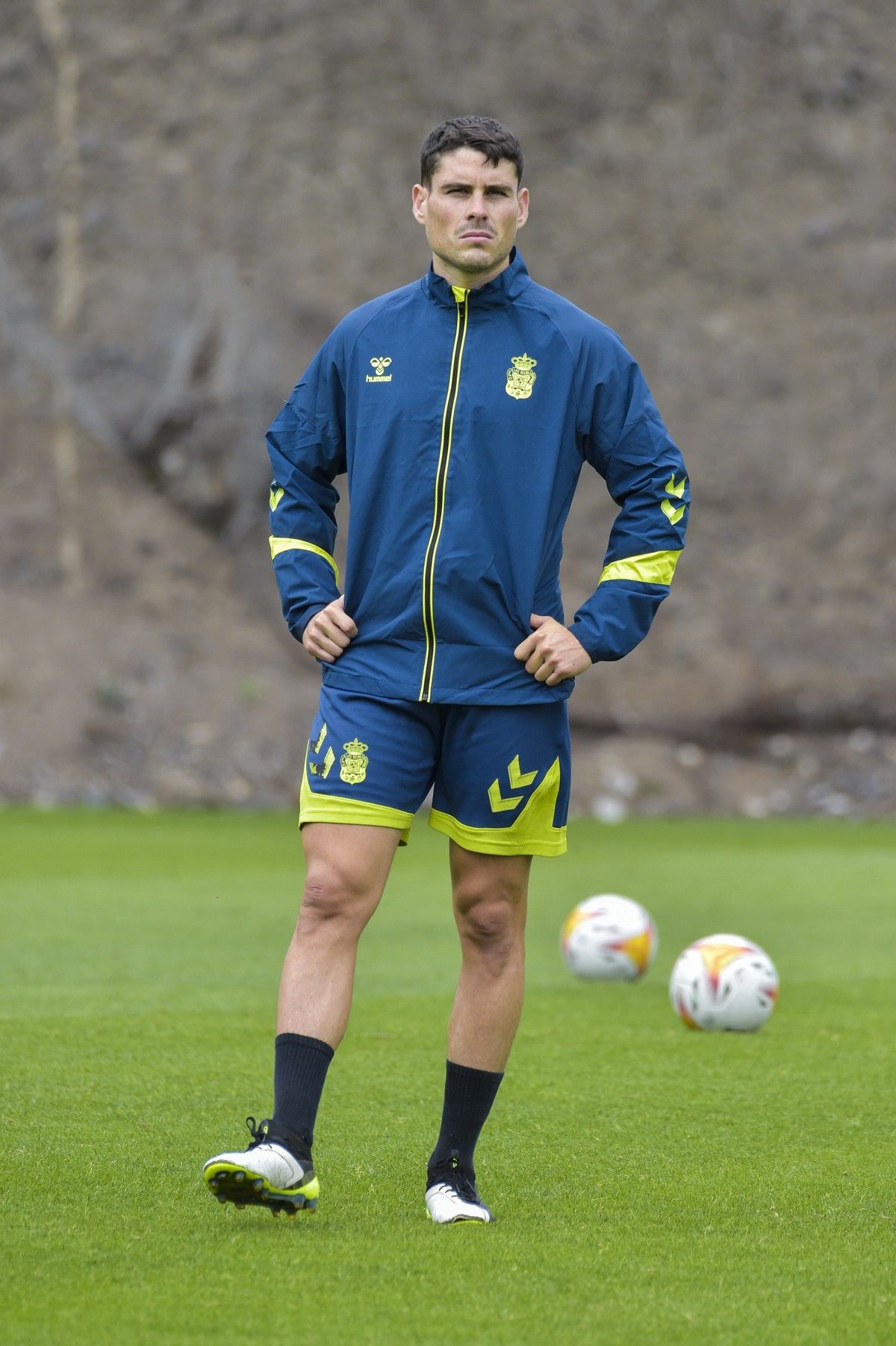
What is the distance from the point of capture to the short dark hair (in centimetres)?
392

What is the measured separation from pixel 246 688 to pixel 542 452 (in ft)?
61.6

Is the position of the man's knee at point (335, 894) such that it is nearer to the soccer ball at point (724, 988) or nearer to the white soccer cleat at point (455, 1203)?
the white soccer cleat at point (455, 1203)

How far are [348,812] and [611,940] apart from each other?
4.03 meters

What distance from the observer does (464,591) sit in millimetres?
3871

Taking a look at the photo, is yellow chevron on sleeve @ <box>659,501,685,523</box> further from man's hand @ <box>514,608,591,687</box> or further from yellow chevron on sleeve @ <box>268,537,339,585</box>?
yellow chevron on sleeve @ <box>268,537,339,585</box>

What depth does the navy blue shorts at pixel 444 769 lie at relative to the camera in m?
3.83

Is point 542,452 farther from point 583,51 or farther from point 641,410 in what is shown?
point 583,51

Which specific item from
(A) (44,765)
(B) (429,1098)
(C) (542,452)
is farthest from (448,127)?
(A) (44,765)

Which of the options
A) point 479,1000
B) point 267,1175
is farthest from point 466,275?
point 267,1175

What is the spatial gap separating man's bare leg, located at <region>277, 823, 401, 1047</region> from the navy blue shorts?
0.05m

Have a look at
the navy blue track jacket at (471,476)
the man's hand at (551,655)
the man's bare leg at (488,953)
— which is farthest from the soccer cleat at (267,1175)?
the man's hand at (551,655)

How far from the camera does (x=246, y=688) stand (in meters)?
22.5

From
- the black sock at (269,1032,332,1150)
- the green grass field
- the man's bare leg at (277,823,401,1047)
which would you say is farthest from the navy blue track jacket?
the green grass field

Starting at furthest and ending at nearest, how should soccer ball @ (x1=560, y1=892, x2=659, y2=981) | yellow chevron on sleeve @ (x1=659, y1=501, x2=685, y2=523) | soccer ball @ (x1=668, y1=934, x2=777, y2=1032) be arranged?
soccer ball @ (x1=560, y1=892, x2=659, y2=981), soccer ball @ (x1=668, y1=934, x2=777, y2=1032), yellow chevron on sleeve @ (x1=659, y1=501, x2=685, y2=523)
